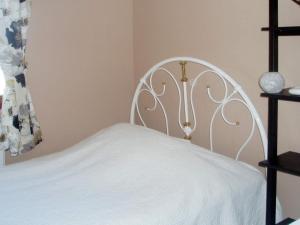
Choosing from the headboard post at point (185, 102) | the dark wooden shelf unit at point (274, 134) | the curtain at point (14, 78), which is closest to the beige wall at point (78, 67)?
the curtain at point (14, 78)

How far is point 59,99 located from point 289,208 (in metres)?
1.56

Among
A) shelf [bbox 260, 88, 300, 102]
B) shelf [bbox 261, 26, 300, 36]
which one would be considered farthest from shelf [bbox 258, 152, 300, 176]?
shelf [bbox 261, 26, 300, 36]

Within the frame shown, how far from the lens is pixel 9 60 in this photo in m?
2.13

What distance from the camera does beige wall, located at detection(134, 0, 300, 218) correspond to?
1.75m

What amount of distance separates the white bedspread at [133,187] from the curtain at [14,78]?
0.77 feet

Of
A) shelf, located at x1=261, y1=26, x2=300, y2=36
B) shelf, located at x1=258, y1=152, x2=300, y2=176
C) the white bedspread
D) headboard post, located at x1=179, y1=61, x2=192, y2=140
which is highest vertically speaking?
shelf, located at x1=261, y1=26, x2=300, y2=36

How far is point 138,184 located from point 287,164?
2.20 ft

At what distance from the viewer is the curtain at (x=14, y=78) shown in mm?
2096

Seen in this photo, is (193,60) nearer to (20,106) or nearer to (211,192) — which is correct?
(211,192)

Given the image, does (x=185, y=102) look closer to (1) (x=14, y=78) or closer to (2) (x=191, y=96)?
(2) (x=191, y=96)

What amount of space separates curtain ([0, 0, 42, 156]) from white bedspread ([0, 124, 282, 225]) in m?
0.24

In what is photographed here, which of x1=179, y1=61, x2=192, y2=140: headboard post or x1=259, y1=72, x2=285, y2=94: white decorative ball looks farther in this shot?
x1=179, y1=61, x2=192, y2=140: headboard post

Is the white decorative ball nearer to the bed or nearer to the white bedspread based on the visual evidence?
the bed

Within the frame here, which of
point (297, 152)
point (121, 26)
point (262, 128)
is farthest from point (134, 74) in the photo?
point (297, 152)
